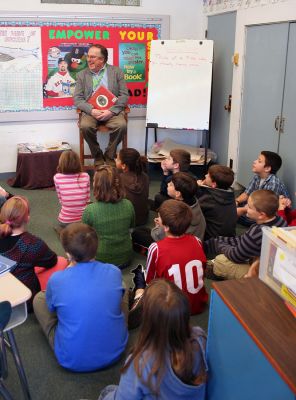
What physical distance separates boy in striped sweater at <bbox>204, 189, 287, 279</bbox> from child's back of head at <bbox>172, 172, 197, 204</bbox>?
1.35ft

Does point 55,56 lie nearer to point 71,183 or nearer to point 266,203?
point 71,183

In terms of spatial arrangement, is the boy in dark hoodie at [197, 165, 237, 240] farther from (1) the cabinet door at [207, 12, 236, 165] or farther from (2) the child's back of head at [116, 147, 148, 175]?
(1) the cabinet door at [207, 12, 236, 165]

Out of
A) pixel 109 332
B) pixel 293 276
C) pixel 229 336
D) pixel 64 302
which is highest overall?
pixel 293 276

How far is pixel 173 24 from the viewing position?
5.33 m

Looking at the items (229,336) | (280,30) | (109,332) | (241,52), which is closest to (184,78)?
(241,52)

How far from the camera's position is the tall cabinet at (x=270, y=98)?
3.79m

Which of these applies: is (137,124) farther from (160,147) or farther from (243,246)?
(243,246)

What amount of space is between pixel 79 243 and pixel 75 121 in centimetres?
347

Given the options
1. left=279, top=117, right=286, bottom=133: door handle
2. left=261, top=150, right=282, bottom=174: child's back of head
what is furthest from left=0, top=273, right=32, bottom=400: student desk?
left=279, top=117, right=286, bottom=133: door handle

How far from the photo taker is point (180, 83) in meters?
4.96

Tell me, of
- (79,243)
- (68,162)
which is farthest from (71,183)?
(79,243)

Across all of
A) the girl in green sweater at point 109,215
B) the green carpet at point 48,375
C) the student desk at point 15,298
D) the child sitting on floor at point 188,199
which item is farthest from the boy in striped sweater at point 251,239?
the student desk at point 15,298

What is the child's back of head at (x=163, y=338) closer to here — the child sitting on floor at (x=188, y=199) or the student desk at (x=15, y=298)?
the student desk at (x=15, y=298)

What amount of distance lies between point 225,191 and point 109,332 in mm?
1424
